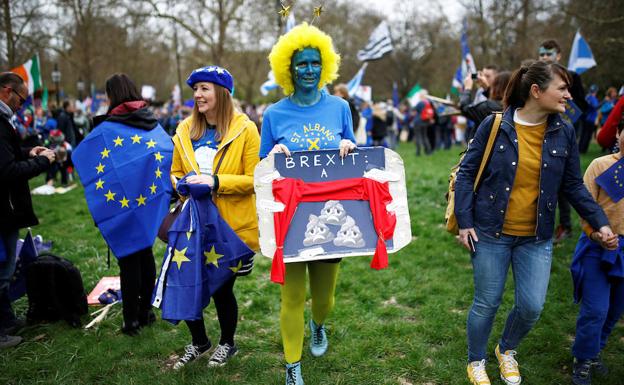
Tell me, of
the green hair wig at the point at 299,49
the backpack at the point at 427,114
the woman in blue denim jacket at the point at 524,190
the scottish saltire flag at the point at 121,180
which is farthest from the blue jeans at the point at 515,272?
the backpack at the point at 427,114

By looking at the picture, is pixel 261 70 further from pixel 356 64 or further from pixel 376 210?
pixel 376 210

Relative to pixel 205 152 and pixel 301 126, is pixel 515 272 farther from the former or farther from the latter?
pixel 205 152

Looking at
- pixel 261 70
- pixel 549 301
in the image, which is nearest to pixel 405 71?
pixel 261 70

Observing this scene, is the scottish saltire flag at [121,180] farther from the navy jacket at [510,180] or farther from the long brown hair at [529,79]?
the long brown hair at [529,79]

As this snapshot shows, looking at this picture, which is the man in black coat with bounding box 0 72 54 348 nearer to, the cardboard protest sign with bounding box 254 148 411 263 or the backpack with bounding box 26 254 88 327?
the backpack with bounding box 26 254 88 327

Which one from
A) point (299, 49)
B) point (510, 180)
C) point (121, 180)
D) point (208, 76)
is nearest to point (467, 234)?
point (510, 180)

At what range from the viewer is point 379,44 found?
1180cm

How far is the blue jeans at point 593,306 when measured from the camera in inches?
126

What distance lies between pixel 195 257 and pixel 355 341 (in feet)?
5.16

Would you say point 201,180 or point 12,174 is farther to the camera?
point 12,174

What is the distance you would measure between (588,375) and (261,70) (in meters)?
38.5

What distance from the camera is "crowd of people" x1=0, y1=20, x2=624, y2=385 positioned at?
2.93 m

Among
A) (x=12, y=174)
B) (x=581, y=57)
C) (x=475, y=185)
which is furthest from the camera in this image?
(x=581, y=57)

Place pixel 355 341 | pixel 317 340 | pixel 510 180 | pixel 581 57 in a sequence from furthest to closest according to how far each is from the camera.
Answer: pixel 581 57 → pixel 355 341 → pixel 317 340 → pixel 510 180
